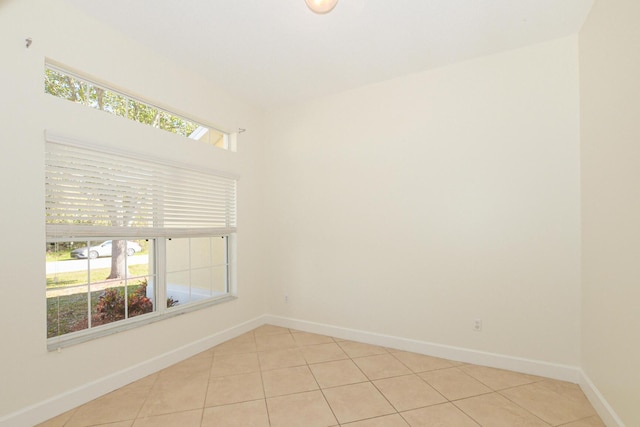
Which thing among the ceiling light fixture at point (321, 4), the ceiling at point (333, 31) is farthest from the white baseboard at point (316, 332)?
the ceiling light fixture at point (321, 4)

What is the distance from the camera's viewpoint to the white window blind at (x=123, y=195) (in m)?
2.16

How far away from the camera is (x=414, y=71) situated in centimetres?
318

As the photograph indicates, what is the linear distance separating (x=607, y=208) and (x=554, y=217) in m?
0.59

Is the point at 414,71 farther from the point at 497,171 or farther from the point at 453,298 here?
the point at 453,298

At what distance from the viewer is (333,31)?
2.53 m

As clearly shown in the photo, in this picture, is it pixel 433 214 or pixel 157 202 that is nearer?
pixel 157 202

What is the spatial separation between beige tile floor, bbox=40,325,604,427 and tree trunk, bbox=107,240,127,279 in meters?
0.94

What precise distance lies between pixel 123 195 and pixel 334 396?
2.43 meters

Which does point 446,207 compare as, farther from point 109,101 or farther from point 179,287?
point 109,101

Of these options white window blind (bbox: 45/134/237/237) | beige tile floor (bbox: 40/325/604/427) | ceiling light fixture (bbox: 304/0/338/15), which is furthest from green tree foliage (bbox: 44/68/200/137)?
beige tile floor (bbox: 40/325/604/427)

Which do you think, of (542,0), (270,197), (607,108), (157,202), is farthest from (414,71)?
(157,202)

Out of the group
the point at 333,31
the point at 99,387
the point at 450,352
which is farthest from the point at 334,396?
the point at 333,31

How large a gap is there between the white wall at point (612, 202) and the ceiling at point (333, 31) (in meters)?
0.49

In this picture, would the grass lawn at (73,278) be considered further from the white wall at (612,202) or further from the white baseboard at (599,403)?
the white baseboard at (599,403)
